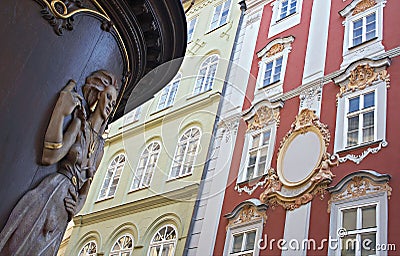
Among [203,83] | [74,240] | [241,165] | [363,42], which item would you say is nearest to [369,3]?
[363,42]

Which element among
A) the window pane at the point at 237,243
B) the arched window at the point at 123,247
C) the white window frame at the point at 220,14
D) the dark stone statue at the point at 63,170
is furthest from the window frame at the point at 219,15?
the dark stone statue at the point at 63,170

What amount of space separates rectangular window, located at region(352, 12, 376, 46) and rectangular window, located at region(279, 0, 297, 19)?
9.60 ft

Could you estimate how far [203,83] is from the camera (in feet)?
56.5

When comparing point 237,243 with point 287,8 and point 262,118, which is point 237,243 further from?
point 287,8

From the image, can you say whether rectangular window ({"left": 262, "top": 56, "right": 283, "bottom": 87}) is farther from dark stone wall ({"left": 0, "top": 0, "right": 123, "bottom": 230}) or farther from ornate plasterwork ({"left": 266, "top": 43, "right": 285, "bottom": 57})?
dark stone wall ({"left": 0, "top": 0, "right": 123, "bottom": 230})

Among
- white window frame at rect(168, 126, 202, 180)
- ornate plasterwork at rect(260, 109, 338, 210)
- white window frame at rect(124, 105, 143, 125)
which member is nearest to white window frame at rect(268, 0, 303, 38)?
ornate plasterwork at rect(260, 109, 338, 210)

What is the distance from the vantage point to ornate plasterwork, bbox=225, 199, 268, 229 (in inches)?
439

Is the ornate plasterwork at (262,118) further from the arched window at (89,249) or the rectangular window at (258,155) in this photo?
the arched window at (89,249)

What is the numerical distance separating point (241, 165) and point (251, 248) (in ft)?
8.45

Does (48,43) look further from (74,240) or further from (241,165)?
(74,240)

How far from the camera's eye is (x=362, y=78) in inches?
441

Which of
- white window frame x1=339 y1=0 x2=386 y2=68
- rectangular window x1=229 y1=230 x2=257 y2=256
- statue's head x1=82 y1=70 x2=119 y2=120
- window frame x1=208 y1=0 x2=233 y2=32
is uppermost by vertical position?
window frame x1=208 y1=0 x2=233 y2=32

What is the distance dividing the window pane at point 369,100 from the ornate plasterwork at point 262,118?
2.39 metres

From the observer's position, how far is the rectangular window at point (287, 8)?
598 inches
